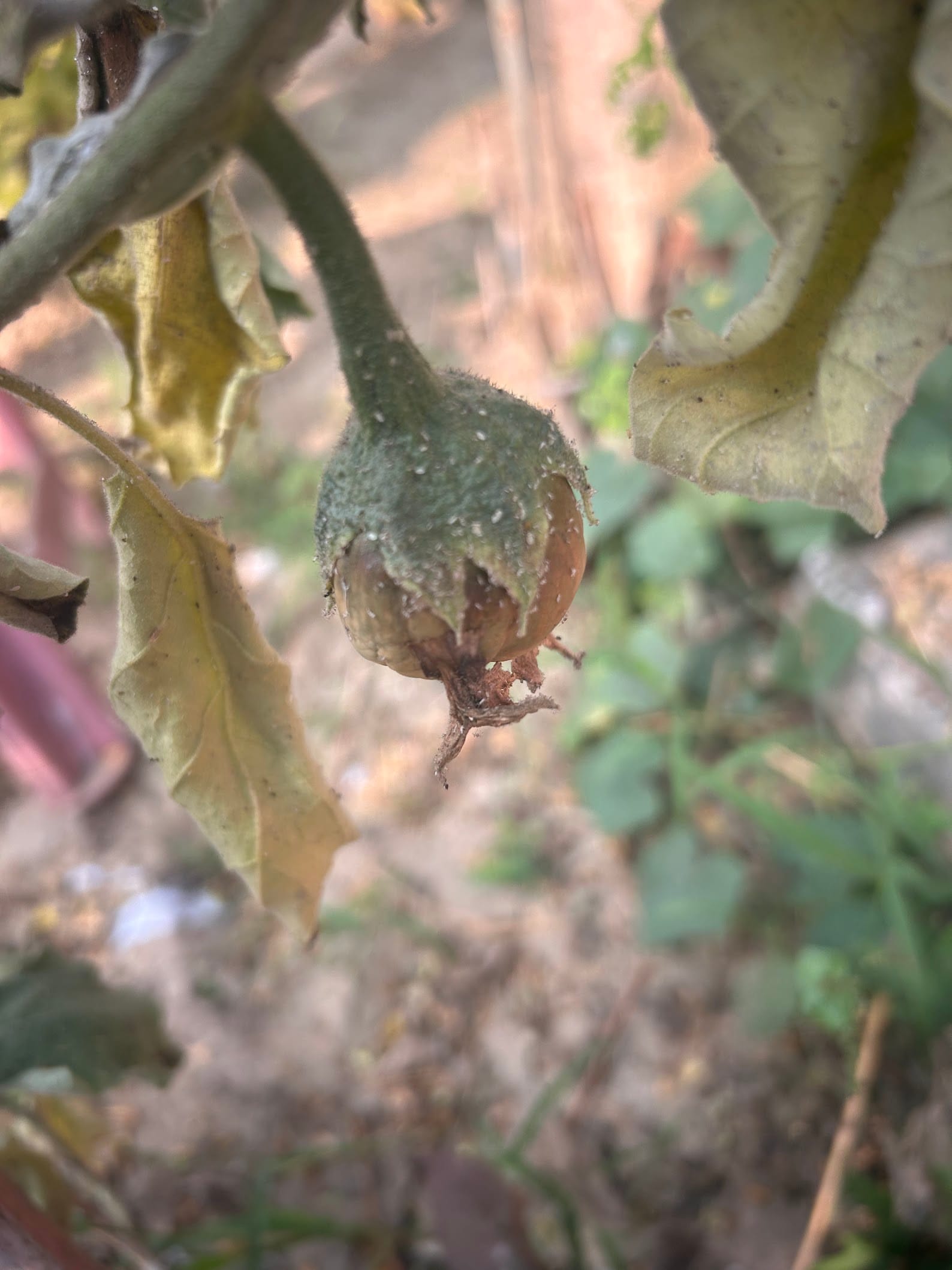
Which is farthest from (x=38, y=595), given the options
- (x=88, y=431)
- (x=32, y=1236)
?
(x=32, y=1236)

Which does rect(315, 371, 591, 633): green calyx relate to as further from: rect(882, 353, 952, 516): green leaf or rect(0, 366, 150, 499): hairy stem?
rect(882, 353, 952, 516): green leaf

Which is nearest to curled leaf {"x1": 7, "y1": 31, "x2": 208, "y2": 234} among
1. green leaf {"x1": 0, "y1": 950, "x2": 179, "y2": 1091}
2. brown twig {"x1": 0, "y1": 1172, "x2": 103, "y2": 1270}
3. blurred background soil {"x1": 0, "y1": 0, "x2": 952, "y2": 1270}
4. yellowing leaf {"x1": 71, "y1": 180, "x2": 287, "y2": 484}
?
yellowing leaf {"x1": 71, "y1": 180, "x2": 287, "y2": 484}

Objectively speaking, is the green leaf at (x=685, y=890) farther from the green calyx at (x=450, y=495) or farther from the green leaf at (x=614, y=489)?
the green calyx at (x=450, y=495)

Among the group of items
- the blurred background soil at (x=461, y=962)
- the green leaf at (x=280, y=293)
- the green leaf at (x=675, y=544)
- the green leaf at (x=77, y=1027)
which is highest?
the green leaf at (x=280, y=293)

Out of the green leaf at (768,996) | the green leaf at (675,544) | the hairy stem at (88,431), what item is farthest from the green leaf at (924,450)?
the hairy stem at (88,431)

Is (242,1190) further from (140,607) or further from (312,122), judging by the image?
(312,122)

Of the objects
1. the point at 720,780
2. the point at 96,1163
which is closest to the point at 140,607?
the point at 720,780
